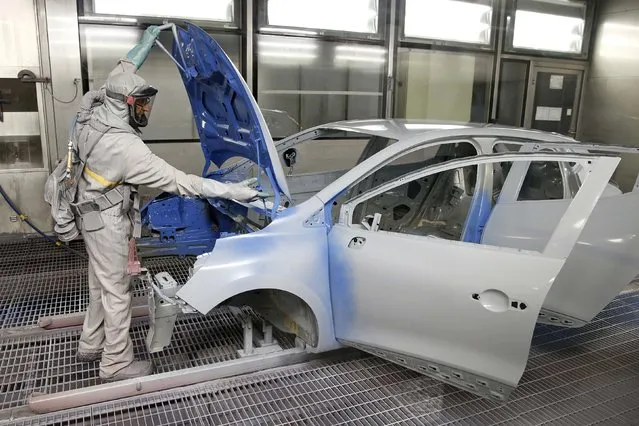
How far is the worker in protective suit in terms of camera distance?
2.86 meters

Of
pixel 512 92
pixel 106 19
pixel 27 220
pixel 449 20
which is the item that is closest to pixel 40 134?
pixel 27 220

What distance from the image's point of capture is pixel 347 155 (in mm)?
7250

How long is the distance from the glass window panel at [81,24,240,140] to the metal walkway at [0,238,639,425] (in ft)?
10.7

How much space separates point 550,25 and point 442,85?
2263 millimetres

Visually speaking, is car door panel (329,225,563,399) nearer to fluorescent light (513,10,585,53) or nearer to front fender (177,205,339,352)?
front fender (177,205,339,352)

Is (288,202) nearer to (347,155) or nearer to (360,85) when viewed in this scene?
(347,155)

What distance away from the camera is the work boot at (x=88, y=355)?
3.25 metres

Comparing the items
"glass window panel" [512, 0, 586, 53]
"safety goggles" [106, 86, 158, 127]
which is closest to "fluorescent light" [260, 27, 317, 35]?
"glass window panel" [512, 0, 586, 53]

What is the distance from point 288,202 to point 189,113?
12.6 ft

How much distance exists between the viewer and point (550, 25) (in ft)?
28.7

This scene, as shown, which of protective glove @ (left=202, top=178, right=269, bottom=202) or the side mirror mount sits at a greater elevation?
protective glove @ (left=202, top=178, right=269, bottom=202)

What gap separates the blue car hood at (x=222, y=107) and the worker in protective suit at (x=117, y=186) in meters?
0.23

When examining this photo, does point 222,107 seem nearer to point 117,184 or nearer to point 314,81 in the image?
point 117,184

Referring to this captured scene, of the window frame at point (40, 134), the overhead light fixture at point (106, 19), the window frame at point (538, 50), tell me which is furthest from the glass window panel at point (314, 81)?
the window frame at point (40, 134)
